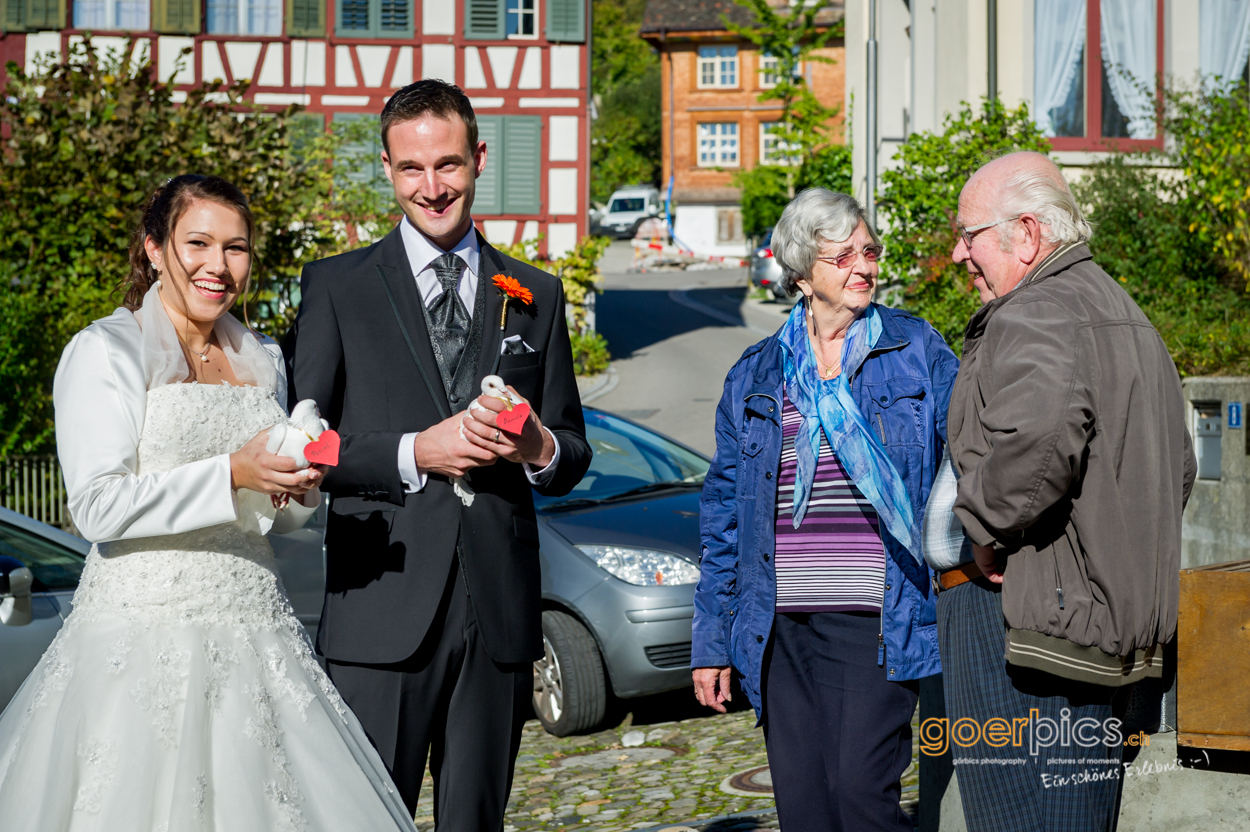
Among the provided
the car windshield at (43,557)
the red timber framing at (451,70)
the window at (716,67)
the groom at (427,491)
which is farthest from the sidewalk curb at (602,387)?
the window at (716,67)

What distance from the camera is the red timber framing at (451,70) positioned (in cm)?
2144

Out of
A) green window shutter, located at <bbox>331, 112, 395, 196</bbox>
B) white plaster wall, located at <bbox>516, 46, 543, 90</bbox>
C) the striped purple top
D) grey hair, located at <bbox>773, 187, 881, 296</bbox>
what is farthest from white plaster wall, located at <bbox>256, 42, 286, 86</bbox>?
the striped purple top

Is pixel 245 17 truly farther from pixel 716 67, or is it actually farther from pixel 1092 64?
pixel 716 67

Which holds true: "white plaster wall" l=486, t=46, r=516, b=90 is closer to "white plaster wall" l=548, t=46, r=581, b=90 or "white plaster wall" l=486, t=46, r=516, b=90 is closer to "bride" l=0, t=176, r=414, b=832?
"white plaster wall" l=548, t=46, r=581, b=90

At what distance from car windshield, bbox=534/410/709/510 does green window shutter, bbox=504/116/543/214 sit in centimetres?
1500

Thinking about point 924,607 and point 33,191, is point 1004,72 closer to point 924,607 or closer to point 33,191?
point 33,191

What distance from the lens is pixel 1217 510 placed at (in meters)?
8.36

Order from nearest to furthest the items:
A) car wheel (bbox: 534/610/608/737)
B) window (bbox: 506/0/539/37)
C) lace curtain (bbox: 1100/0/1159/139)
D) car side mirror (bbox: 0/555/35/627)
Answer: car side mirror (bbox: 0/555/35/627)
car wheel (bbox: 534/610/608/737)
lace curtain (bbox: 1100/0/1159/139)
window (bbox: 506/0/539/37)

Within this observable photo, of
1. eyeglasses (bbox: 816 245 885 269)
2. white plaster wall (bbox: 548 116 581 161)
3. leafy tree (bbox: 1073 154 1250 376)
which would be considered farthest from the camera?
white plaster wall (bbox: 548 116 581 161)

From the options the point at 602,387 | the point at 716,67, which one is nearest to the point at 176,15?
the point at 602,387

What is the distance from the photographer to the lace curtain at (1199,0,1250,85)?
14398mm

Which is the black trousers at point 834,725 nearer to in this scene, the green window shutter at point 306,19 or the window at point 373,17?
the window at point 373,17

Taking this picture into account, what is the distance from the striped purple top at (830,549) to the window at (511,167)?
63.4 feet

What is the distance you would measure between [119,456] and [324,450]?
467mm
